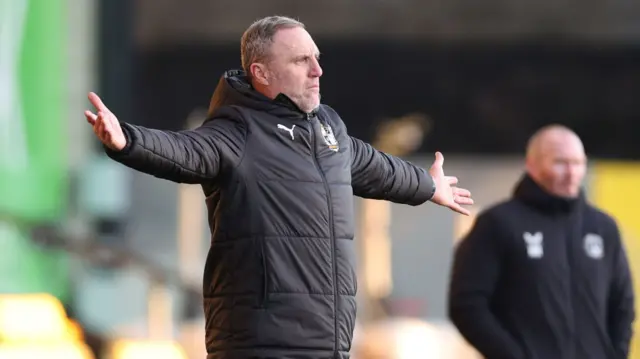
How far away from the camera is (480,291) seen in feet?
25.3

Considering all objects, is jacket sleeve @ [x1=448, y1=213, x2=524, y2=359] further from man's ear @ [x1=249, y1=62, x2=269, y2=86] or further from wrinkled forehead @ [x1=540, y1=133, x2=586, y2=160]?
man's ear @ [x1=249, y1=62, x2=269, y2=86]

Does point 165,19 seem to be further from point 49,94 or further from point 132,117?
point 49,94

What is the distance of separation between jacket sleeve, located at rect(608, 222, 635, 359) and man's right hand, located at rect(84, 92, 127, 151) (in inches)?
135

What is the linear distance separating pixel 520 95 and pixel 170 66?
13.9ft

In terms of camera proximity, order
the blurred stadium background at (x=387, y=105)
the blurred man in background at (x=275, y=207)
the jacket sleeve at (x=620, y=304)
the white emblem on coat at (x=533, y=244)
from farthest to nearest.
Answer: the blurred stadium background at (x=387, y=105)
the jacket sleeve at (x=620, y=304)
the white emblem on coat at (x=533, y=244)
the blurred man in background at (x=275, y=207)

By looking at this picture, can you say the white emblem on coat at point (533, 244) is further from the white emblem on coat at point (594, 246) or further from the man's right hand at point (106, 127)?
the man's right hand at point (106, 127)

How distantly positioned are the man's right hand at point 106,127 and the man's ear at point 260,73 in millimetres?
661

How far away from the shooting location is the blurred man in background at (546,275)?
769 centimetres

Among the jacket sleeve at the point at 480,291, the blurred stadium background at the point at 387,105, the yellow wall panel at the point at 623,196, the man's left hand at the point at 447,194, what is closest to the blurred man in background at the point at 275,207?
the man's left hand at the point at 447,194

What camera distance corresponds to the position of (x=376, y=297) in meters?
20.5

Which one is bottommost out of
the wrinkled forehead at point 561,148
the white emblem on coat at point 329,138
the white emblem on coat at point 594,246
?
the white emblem on coat at point 594,246

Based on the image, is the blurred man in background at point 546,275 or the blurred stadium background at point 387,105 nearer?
the blurred man in background at point 546,275

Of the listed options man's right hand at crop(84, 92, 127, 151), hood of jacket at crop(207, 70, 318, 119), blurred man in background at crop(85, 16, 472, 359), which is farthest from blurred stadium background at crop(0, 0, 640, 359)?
man's right hand at crop(84, 92, 127, 151)

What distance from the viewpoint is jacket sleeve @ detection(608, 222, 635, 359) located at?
7.87 metres
